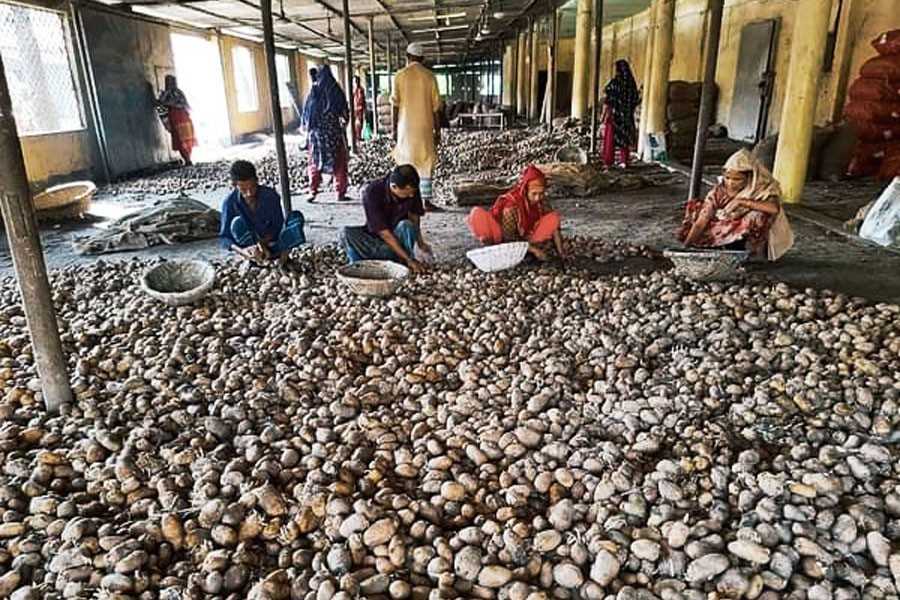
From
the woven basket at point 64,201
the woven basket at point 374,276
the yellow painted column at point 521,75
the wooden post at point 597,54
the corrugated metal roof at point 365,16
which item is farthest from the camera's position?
the yellow painted column at point 521,75

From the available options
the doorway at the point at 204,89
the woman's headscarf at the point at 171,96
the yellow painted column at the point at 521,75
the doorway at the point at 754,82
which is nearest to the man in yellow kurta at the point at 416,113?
the woman's headscarf at the point at 171,96

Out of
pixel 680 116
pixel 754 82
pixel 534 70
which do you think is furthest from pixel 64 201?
pixel 534 70

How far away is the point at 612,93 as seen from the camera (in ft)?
24.2

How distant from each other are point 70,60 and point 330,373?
736 cm

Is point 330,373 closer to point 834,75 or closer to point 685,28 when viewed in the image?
point 834,75

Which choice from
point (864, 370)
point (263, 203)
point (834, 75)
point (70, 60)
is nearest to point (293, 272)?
point (263, 203)

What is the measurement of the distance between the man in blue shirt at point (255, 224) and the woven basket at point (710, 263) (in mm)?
2350

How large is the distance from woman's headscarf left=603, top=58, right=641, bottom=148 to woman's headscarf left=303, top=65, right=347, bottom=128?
3.42 meters

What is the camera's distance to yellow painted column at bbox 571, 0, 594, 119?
1166 cm

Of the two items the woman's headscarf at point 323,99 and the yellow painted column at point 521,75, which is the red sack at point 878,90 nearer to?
the woman's headscarf at point 323,99

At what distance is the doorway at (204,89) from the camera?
464 inches

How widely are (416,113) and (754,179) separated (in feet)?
9.12

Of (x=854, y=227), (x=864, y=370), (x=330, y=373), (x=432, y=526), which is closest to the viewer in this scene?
(x=432, y=526)

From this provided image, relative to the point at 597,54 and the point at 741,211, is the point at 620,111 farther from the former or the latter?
the point at 741,211
